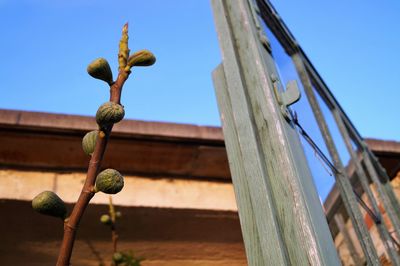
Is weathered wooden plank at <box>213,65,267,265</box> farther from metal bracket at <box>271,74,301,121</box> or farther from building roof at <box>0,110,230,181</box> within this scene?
building roof at <box>0,110,230,181</box>

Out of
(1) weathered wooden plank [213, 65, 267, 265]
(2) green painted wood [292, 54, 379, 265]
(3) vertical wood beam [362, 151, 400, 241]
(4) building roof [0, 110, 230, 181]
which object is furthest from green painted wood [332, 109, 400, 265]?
(1) weathered wooden plank [213, 65, 267, 265]

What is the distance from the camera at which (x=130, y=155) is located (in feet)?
7.97

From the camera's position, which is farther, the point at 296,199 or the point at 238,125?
the point at 238,125

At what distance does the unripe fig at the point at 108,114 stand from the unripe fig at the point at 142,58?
0.14 metres

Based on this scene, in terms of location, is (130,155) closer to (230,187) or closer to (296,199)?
(230,187)

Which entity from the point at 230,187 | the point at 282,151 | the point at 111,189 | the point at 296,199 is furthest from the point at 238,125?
the point at 230,187

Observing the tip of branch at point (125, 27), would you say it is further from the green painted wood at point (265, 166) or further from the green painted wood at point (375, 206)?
the green painted wood at point (375, 206)

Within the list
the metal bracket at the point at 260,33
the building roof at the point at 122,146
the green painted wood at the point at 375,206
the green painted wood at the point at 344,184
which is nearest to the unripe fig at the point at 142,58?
the metal bracket at the point at 260,33

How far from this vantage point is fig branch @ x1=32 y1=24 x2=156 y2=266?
23.2 inches

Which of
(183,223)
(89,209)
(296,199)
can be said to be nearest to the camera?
(296,199)

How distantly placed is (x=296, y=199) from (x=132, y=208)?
136 cm

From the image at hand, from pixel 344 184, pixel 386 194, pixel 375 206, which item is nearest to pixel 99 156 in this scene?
pixel 344 184

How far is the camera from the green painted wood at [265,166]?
3.41 feet

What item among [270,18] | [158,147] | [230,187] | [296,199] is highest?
[270,18]
